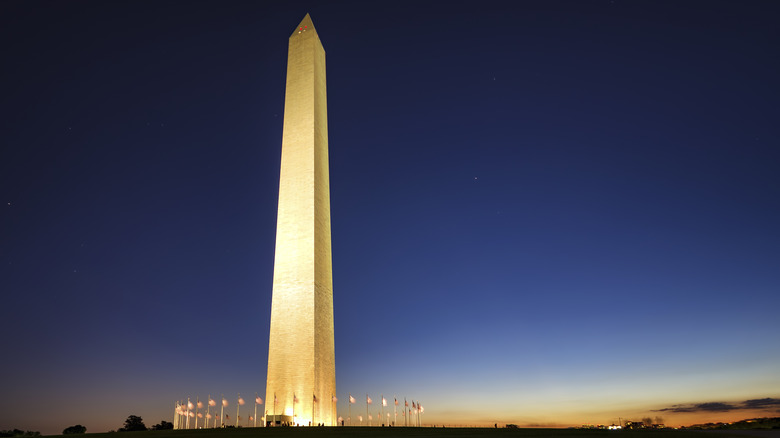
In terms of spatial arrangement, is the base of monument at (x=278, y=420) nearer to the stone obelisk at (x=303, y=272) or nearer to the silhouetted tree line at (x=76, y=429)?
the stone obelisk at (x=303, y=272)

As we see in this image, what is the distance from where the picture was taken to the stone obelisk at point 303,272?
115ft

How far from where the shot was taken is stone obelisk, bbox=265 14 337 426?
3519 cm

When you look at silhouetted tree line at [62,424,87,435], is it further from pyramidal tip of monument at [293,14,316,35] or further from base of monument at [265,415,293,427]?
pyramidal tip of monument at [293,14,316,35]

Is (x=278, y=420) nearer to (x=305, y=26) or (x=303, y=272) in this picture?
(x=303, y=272)

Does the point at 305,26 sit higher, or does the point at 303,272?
the point at 305,26

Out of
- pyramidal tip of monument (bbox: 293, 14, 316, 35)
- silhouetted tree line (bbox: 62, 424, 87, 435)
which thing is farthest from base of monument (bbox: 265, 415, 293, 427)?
pyramidal tip of monument (bbox: 293, 14, 316, 35)

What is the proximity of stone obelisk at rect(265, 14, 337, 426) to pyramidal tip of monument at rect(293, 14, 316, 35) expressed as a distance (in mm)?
2740

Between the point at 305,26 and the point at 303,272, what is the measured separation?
71.6ft

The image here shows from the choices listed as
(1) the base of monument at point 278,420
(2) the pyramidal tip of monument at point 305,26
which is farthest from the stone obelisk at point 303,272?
(2) the pyramidal tip of monument at point 305,26

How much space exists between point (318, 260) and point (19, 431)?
19337 millimetres

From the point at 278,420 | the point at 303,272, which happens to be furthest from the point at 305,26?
the point at 278,420

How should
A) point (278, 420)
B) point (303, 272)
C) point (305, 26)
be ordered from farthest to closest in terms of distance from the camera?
1. point (305, 26)
2. point (303, 272)
3. point (278, 420)

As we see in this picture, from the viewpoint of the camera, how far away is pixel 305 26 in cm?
4700

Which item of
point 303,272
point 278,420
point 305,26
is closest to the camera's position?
point 278,420
